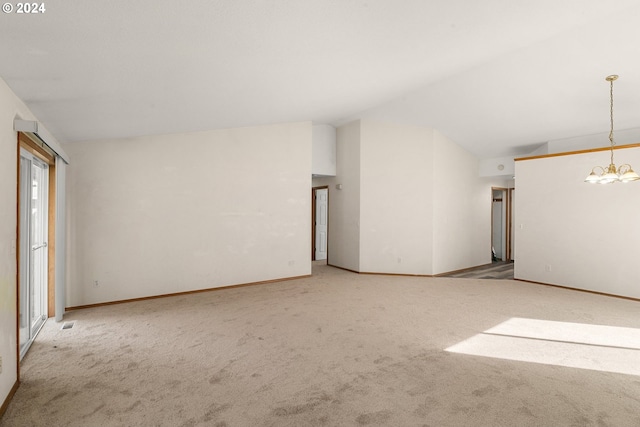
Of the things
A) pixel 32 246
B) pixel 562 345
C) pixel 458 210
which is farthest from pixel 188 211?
pixel 458 210

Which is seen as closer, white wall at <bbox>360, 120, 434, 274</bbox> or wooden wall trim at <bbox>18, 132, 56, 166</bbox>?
wooden wall trim at <bbox>18, 132, 56, 166</bbox>

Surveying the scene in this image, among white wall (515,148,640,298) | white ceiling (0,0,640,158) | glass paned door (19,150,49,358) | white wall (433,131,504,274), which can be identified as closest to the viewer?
white ceiling (0,0,640,158)

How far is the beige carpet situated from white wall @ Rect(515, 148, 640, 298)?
79 cm

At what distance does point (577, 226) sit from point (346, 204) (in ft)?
13.5

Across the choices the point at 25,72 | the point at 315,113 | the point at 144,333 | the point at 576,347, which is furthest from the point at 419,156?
the point at 25,72

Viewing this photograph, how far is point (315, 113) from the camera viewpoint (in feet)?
19.2

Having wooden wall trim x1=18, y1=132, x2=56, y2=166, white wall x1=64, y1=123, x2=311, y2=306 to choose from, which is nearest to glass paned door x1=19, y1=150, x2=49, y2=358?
wooden wall trim x1=18, y1=132, x2=56, y2=166

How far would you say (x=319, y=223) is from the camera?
891cm

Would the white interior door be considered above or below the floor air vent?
above

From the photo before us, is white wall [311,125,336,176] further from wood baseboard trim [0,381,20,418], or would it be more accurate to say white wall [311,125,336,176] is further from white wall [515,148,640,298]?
wood baseboard trim [0,381,20,418]

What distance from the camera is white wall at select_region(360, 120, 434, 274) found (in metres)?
6.66

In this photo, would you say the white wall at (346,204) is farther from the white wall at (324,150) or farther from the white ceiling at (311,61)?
the white ceiling at (311,61)

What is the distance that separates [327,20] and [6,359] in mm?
3318

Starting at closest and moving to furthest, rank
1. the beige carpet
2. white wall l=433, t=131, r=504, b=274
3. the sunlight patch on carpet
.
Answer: the beige carpet, the sunlight patch on carpet, white wall l=433, t=131, r=504, b=274
